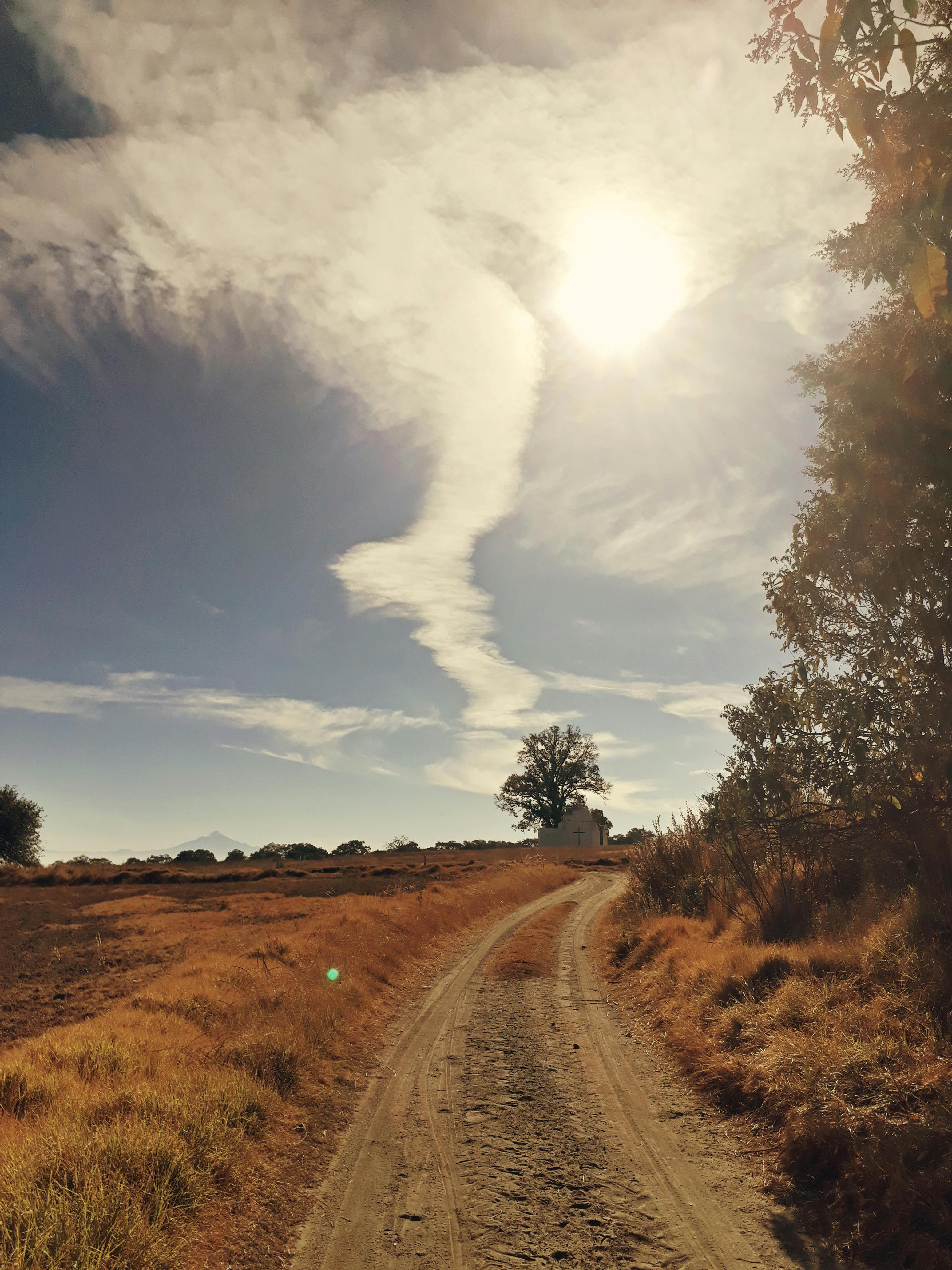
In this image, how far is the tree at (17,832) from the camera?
238 ft

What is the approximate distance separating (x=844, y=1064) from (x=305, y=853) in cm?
9012

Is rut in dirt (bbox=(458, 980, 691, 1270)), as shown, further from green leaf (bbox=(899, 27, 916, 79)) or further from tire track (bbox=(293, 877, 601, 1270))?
green leaf (bbox=(899, 27, 916, 79))

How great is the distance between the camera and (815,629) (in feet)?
31.7

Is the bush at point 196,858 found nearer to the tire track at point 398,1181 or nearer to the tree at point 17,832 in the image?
the tree at point 17,832

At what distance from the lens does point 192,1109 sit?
21.4ft

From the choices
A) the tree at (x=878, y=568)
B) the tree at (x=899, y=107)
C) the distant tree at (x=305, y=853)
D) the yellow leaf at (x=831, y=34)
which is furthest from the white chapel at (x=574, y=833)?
the yellow leaf at (x=831, y=34)

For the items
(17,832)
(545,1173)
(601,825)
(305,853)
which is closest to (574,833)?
(601,825)

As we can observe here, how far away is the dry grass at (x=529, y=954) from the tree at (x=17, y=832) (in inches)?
2851

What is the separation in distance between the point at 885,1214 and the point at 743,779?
5.04m

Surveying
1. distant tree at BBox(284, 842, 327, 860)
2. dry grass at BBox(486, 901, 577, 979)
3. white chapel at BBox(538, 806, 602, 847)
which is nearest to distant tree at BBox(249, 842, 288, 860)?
distant tree at BBox(284, 842, 327, 860)

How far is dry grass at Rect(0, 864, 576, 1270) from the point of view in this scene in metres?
4.75

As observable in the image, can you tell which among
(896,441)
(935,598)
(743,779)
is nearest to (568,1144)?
(743,779)

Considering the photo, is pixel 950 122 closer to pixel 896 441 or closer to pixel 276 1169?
pixel 896 441

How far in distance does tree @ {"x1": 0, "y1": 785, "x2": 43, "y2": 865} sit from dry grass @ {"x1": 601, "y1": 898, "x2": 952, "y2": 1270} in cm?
8276
